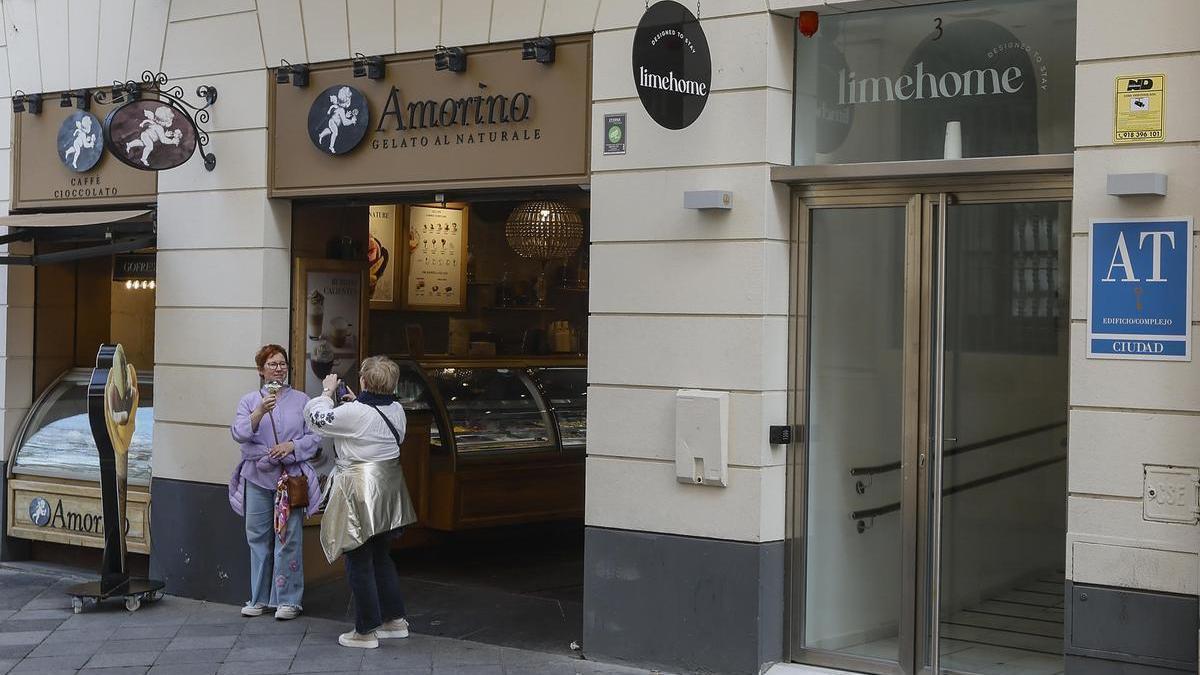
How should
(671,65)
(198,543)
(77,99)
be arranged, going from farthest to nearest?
1. (77,99)
2. (198,543)
3. (671,65)

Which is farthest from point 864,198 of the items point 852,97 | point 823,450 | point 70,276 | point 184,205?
point 70,276

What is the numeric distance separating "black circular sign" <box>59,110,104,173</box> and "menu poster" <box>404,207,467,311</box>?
260cm

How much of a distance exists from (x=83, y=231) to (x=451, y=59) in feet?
12.2

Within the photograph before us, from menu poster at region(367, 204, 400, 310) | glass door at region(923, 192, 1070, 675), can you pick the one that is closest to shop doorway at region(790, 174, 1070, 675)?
glass door at region(923, 192, 1070, 675)

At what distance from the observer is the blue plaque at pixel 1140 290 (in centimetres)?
621

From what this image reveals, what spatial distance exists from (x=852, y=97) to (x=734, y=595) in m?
2.73

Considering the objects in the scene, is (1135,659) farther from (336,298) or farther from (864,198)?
(336,298)

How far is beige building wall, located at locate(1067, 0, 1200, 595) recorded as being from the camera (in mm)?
6227

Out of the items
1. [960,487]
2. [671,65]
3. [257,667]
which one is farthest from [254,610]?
[960,487]

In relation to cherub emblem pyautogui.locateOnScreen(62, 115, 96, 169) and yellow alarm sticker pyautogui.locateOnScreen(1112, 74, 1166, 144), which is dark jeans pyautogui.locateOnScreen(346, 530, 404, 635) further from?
yellow alarm sticker pyautogui.locateOnScreen(1112, 74, 1166, 144)

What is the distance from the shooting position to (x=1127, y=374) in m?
6.34

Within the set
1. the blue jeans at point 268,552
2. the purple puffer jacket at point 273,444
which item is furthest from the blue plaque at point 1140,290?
the blue jeans at point 268,552

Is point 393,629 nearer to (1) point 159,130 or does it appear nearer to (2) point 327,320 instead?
(2) point 327,320

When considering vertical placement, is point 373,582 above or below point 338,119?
below
